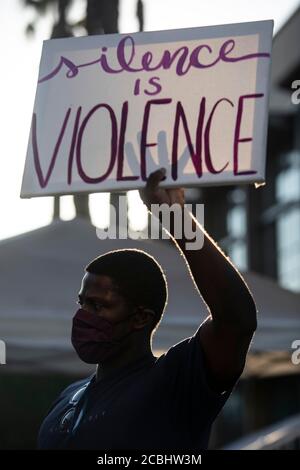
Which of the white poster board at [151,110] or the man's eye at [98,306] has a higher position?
the white poster board at [151,110]

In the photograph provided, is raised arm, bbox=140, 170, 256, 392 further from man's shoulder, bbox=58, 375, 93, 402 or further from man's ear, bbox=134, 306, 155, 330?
man's shoulder, bbox=58, 375, 93, 402

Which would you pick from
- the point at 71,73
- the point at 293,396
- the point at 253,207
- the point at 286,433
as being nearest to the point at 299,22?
the point at 253,207

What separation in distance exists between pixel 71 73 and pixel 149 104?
0.29 m

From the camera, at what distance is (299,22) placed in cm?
1722

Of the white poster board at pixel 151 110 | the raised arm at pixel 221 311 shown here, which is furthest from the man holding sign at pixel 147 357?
the white poster board at pixel 151 110

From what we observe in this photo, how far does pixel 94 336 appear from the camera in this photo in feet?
9.07

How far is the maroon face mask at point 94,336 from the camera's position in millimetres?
2768

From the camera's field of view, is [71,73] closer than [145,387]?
No

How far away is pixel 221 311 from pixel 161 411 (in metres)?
0.32

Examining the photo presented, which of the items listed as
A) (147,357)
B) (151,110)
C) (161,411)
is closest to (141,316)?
(147,357)

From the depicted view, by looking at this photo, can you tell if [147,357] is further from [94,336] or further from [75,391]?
[75,391]

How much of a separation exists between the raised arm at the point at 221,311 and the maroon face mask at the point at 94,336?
1.08 feet

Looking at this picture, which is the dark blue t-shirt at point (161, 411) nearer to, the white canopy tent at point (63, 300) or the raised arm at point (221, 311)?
the raised arm at point (221, 311)
